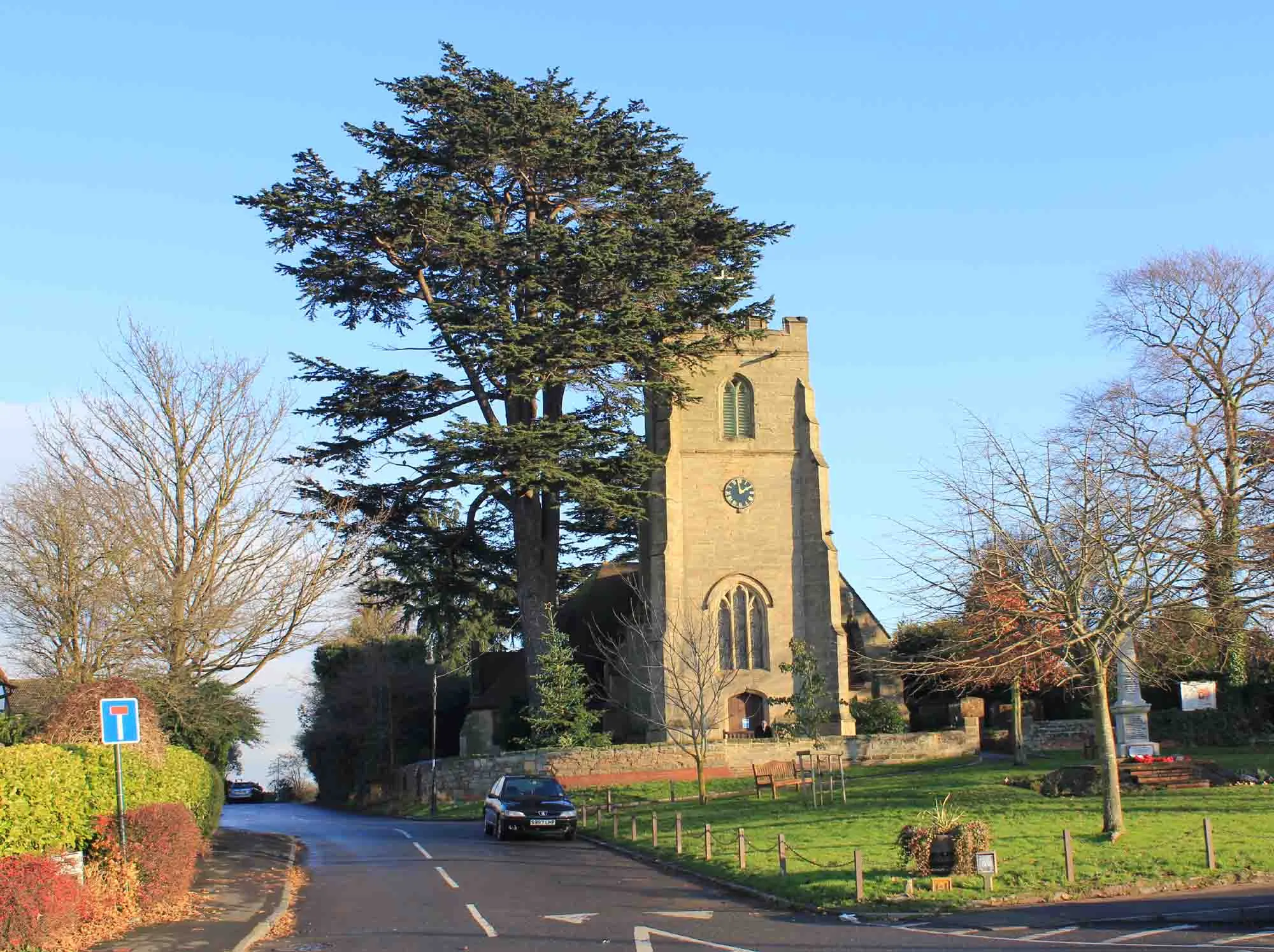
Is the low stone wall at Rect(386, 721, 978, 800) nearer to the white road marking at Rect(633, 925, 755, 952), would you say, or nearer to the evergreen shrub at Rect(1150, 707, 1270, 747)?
the evergreen shrub at Rect(1150, 707, 1270, 747)

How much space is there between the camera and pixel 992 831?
21.9 m

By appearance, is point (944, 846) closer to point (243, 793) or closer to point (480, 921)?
point (480, 921)

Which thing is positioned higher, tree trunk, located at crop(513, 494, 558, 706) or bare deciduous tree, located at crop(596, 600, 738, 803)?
tree trunk, located at crop(513, 494, 558, 706)

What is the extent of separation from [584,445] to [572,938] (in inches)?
963

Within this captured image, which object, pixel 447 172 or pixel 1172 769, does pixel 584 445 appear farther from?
pixel 1172 769

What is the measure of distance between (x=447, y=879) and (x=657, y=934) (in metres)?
6.54

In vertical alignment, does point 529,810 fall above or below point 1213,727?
below

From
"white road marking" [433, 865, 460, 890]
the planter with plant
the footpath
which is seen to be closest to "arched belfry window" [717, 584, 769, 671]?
the footpath

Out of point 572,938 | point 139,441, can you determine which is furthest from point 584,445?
point 572,938

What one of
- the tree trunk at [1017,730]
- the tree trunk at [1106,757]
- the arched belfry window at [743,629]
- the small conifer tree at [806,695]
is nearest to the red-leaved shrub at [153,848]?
the tree trunk at [1106,757]

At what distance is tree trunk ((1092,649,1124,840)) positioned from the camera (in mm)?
20922

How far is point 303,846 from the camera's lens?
28.9 metres

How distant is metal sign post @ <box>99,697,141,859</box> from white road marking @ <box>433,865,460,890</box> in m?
5.33

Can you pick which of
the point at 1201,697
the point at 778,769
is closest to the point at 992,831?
the point at 778,769
